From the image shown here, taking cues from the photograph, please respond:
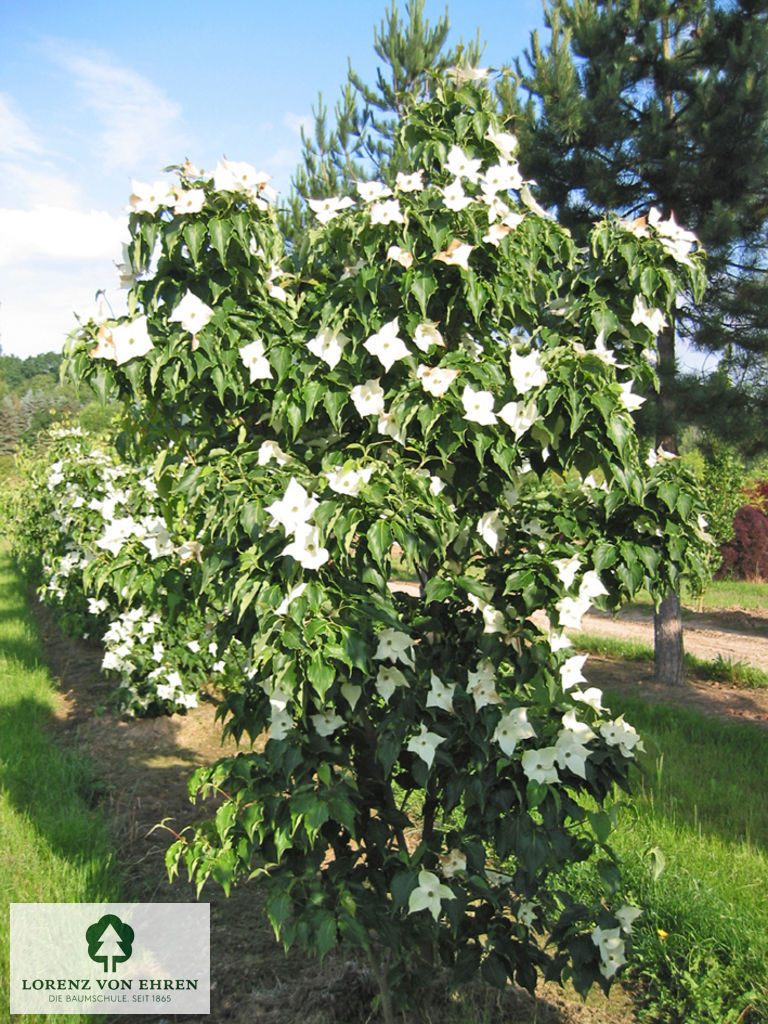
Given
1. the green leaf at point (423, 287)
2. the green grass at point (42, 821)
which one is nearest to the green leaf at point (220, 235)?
the green leaf at point (423, 287)

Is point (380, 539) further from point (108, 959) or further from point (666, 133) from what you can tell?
point (666, 133)

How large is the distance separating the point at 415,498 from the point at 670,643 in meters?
5.21

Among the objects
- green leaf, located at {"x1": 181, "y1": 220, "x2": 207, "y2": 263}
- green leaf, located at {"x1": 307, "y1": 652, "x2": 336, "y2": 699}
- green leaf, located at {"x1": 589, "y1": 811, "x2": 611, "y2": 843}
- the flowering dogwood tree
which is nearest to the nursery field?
green leaf, located at {"x1": 589, "y1": 811, "x2": 611, "y2": 843}

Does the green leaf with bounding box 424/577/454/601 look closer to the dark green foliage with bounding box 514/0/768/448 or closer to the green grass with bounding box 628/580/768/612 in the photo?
the dark green foliage with bounding box 514/0/768/448

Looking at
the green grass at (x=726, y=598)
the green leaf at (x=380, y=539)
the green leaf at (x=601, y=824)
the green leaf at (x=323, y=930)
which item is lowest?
the green grass at (x=726, y=598)

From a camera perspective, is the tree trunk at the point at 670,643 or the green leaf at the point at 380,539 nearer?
the green leaf at the point at 380,539

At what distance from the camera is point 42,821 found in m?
3.21

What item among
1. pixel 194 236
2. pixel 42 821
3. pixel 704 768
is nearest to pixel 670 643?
pixel 704 768

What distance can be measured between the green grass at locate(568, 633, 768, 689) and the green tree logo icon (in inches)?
190

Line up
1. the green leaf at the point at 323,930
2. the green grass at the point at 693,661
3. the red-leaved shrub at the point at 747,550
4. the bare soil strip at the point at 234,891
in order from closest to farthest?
1. the green leaf at the point at 323,930
2. the bare soil strip at the point at 234,891
3. the green grass at the point at 693,661
4. the red-leaved shrub at the point at 747,550

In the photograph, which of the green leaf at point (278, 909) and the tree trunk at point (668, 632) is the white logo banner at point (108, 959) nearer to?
the green leaf at point (278, 909)

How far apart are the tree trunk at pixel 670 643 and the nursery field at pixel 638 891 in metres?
1.16

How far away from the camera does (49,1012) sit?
215 centimetres

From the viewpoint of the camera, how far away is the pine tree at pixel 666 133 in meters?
5.45
